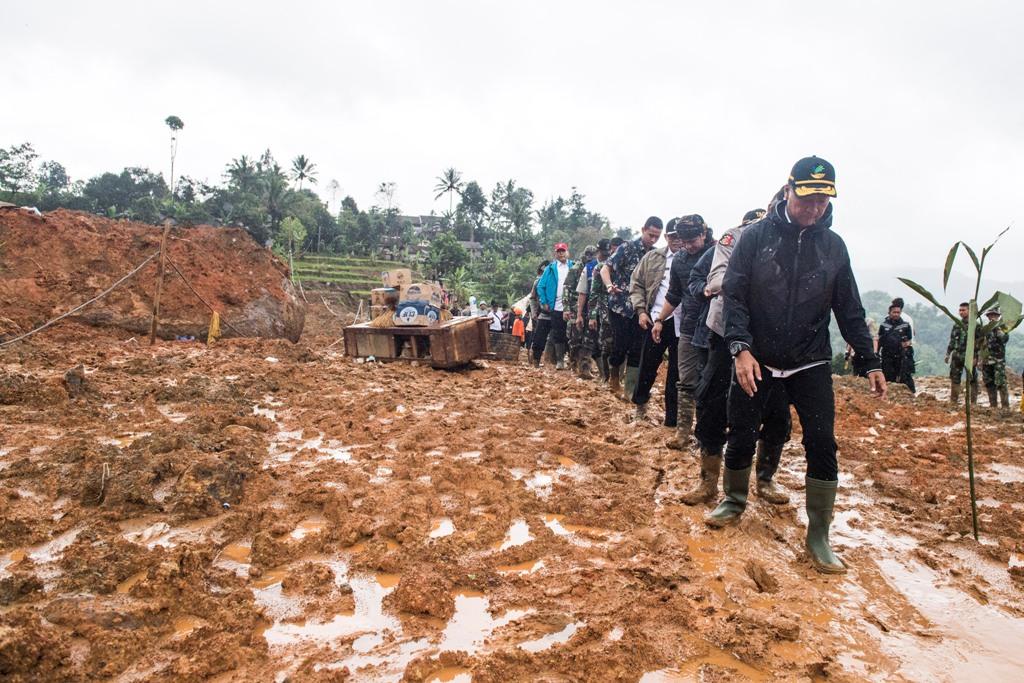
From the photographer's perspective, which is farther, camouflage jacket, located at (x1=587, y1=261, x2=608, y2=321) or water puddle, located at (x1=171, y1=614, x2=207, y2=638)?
camouflage jacket, located at (x1=587, y1=261, x2=608, y2=321)

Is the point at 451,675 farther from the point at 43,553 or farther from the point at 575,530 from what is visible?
the point at 43,553

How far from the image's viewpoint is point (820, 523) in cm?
271

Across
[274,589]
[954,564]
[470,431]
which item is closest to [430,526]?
[274,589]

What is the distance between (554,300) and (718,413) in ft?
19.4

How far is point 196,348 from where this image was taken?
32.9 ft

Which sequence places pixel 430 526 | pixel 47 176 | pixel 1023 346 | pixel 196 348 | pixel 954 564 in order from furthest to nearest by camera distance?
pixel 47 176 < pixel 1023 346 < pixel 196 348 < pixel 430 526 < pixel 954 564

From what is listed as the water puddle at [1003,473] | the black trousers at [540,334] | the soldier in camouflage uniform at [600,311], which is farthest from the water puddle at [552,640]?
the black trousers at [540,334]

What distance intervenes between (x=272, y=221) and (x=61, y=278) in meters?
42.5

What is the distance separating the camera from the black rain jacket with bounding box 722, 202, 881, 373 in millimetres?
2824

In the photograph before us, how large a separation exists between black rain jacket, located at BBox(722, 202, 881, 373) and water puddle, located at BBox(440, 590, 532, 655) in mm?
1601

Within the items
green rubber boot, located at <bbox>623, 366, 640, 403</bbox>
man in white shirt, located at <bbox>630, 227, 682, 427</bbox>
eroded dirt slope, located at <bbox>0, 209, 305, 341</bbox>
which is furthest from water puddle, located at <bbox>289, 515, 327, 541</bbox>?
eroded dirt slope, located at <bbox>0, 209, 305, 341</bbox>

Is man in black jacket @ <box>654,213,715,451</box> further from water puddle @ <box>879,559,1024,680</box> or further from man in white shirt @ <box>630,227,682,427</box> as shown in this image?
water puddle @ <box>879,559,1024,680</box>

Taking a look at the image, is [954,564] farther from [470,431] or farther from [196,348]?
[196,348]

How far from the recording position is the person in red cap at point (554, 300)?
350 inches
